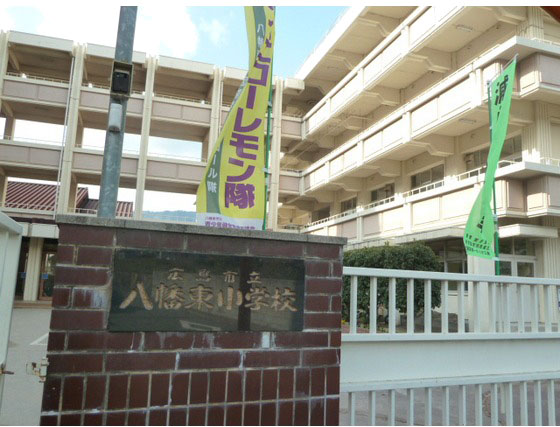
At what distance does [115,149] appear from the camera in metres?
4.09

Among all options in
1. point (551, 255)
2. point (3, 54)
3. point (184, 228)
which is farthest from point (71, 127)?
point (184, 228)

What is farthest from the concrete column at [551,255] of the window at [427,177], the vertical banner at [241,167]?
the vertical banner at [241,167]

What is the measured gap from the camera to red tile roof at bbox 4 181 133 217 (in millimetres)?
24875

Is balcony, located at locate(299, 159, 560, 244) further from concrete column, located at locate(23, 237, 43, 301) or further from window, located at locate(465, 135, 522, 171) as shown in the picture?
concrete column, located at locate(23, 237, 43, 301)

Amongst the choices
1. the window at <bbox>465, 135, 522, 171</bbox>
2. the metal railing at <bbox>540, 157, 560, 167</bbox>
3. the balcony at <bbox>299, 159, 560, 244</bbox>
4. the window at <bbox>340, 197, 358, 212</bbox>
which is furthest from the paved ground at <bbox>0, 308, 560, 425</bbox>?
the window at <bbox>340, 197, 358, 212</bbox>

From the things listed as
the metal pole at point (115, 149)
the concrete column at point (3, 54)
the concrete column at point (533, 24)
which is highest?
the concrete column at point (3, 54)

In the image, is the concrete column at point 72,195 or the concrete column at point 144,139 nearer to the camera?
the concrete column at point 144,139

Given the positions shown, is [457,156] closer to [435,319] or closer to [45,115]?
[435,319]

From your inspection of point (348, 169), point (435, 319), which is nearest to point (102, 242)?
point (435, 319)

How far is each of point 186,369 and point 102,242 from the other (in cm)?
80

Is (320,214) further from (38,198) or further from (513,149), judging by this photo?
(38,198)

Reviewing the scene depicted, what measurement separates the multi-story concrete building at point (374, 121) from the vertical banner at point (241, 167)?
33.3ft

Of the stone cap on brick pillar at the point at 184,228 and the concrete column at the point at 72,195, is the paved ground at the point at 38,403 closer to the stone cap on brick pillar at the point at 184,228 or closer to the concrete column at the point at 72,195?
the stone cap on brick pillar at the point at 184,228

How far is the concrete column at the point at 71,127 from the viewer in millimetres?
22797
